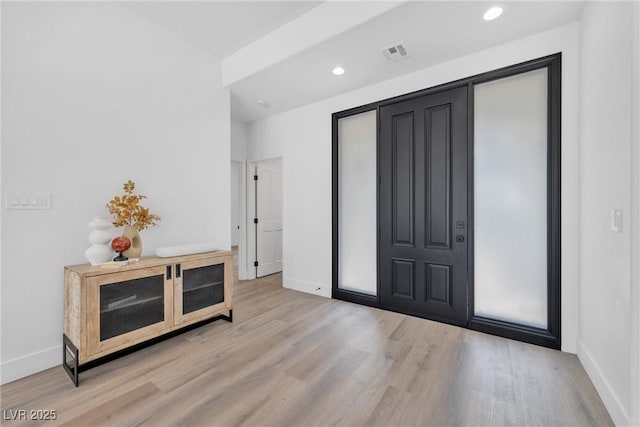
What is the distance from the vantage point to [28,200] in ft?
6.25

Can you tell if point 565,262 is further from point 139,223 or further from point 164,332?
point 139,223

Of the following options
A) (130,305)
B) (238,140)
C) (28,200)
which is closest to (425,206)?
(130,305)

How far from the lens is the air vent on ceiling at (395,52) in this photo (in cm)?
250

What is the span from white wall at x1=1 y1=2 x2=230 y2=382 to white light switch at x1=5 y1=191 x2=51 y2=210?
4 centimetres

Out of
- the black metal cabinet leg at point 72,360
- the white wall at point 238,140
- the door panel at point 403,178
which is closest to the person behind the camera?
Result: the black metal cabinet leg at point 72,360

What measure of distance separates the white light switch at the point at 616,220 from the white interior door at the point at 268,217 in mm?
4224

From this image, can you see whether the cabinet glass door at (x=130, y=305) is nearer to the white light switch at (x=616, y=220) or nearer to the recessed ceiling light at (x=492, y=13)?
the white light switch at (x=616, y=220)

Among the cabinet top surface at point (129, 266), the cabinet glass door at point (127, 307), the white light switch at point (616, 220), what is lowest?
the cabinet glass door at point (127, 307)

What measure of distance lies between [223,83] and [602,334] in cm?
409

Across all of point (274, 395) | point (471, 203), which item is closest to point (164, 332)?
point (274, 395)

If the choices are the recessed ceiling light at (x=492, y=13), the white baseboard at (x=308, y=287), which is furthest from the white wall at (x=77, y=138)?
the recessed ceiling light at (x=492, y=13)

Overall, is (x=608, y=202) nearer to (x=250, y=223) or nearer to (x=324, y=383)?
(x=324, y=383)

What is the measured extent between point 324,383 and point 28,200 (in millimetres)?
Answer: 2472

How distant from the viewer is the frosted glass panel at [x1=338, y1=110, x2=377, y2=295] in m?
3.41
